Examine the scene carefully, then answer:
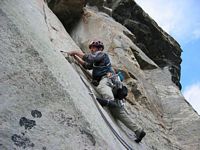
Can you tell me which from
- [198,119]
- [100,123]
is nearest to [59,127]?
[100,123]

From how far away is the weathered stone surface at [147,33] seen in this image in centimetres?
2238

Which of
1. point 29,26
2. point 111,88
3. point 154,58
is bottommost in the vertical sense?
point 154,58

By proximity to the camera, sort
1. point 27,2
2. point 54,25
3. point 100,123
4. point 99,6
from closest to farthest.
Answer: point 100,123 < point 27,2 < point 54,25 < point 99,6

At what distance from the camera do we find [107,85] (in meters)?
11.0

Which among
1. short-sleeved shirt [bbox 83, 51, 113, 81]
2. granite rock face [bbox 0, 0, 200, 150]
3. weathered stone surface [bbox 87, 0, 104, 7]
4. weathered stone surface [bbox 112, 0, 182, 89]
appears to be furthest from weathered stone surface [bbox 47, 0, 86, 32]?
short-sleeved shirt [bbox 83, 51, 113, 81]

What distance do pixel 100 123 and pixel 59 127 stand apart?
1440 millimetres

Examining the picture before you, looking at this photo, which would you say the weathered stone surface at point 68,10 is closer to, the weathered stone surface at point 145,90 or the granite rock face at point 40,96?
the weathered stone surface at point 145,90

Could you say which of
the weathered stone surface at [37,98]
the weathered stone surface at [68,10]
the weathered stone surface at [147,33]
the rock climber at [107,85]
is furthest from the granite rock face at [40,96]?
the weathered stone surface at [147,33]

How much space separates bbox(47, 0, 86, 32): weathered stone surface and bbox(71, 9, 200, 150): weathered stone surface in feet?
1.18

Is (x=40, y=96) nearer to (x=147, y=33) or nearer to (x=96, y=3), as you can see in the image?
(x=96, y=3)

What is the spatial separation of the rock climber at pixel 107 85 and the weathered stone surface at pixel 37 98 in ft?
7.31

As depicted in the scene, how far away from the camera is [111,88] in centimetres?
1109

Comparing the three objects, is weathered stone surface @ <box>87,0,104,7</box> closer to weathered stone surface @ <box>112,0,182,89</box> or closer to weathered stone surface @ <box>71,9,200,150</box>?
weathered stone surface @ <box>112,0,182,89</box>

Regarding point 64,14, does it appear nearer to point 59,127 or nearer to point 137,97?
point 137,97
